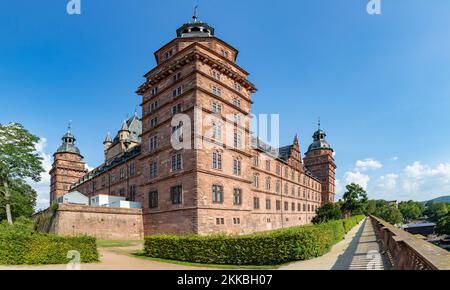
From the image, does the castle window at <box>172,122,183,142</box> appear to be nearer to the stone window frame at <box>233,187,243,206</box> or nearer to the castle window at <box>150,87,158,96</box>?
the castle window at <box>150,87,158,96</box>

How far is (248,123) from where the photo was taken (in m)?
35.5

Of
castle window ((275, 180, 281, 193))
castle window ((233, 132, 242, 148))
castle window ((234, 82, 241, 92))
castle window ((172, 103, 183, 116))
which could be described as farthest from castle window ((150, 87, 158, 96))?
castle window ((275, 180, 281, 193))

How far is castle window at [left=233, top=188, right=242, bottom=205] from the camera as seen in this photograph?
31.4m

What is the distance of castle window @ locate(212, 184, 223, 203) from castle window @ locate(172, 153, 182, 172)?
13.9 feet

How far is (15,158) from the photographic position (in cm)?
3772

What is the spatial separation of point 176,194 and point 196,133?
6.77 metres

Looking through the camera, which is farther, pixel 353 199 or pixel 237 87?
pixel 353 199

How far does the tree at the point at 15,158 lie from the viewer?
3691 centimetres

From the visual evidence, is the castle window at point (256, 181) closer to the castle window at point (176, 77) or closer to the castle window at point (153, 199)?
the castle window at point (153, 199)

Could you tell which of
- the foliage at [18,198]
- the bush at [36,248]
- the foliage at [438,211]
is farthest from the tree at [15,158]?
the foliage at [438,211]

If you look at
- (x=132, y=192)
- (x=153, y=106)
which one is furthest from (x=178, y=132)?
(x=132, y=192)

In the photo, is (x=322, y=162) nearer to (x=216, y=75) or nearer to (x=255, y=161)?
(x=255, y=161)

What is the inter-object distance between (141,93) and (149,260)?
79.4ft
